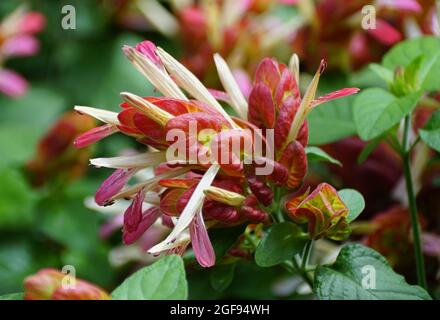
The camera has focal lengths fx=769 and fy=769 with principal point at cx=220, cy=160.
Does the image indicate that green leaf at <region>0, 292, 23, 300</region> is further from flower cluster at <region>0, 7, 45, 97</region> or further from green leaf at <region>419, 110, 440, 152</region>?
flower cluster at <region>0, 7, 45, 97</region>

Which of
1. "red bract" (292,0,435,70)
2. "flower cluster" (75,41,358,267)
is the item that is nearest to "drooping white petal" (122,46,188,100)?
"flower cluster" (75,41,358,267)

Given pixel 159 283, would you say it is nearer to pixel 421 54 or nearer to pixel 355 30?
pixel 421 54

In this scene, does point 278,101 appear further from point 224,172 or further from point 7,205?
point 7,205

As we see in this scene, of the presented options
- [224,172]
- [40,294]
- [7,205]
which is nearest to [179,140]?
[224,172]

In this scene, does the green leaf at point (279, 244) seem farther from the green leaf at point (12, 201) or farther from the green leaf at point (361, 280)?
the green leaf at point (12, 201)

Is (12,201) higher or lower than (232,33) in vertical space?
lower

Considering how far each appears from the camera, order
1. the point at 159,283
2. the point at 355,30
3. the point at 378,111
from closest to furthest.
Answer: the point at 159,283, the point at 378,111, the point at 355,30

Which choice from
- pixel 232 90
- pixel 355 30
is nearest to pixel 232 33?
pixel 355 30

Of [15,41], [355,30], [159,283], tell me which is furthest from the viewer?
[15,41]
